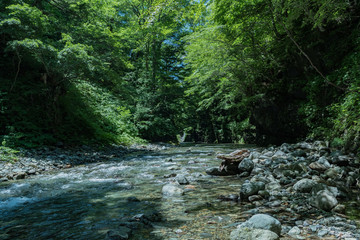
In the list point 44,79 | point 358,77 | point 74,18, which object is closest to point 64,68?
point 44,79

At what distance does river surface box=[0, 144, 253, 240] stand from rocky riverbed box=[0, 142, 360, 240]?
0.01 meters

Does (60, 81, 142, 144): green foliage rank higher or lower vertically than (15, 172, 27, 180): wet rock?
higher

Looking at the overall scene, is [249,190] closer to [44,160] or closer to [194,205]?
[194,205]

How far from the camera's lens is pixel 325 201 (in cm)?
261

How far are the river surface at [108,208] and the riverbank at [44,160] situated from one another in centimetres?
94

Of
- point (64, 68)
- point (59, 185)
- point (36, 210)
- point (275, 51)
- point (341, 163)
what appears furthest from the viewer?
point (275, 51)

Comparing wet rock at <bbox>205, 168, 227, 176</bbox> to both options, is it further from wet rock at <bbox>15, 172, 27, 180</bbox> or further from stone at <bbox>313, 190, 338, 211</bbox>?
wet rock at <bbox>15, 172, 27, 180</bbox>

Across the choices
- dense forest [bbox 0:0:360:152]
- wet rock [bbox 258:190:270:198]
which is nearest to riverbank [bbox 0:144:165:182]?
dense forest [bbox 0:0:360:152]

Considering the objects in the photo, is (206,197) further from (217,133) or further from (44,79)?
(217,133)

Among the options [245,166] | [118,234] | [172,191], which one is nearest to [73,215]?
[118,234]

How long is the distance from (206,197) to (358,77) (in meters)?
5.22

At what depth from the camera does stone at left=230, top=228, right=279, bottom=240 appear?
1943mm

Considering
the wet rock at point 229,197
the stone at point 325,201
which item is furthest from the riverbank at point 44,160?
the stone at point 325,201

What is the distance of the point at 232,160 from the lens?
5473 millimetres
